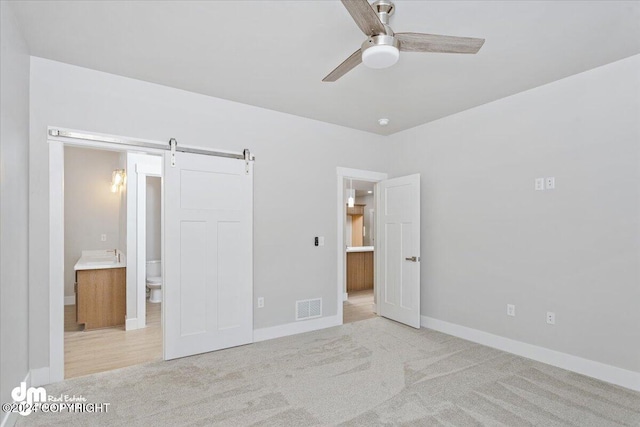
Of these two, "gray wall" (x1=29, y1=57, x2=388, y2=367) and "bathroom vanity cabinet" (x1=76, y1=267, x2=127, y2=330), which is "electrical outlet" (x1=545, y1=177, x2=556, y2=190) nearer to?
"gray wall" (x1=29, y1=57, x2=388, y2=367)

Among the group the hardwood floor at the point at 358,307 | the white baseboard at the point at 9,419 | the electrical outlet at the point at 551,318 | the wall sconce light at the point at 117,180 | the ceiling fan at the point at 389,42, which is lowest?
the hardwood floor at the point at 358,307

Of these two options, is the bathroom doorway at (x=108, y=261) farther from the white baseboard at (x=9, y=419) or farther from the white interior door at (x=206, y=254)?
the white baseboard at (x=9, y=419)

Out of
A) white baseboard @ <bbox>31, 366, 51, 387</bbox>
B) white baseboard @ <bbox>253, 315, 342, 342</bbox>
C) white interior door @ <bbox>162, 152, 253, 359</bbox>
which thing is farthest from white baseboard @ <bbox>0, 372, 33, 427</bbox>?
white baseboard @ <bbox>253, 315, 342, 342</bbox>

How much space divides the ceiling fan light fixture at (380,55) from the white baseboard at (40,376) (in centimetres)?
346

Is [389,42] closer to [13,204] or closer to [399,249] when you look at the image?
[13,204]

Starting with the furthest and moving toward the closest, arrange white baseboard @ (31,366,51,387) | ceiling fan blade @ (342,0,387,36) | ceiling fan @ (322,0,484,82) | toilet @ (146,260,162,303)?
1. toilet @ (146,260,162,303)
2. white baseboard @ (31,366,51,387)
3. ceiling fan @ (322,0,484,82)
4. ceiling fan blade @ (342,0,387,36)

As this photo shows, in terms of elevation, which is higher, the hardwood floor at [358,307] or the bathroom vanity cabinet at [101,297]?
the bathroom vanity cabinet at [101,297]

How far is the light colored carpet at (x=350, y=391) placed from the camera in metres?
2.31

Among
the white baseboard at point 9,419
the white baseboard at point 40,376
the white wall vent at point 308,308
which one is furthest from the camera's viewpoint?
the white wall vent at point 308,308

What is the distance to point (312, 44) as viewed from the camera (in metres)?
2.57

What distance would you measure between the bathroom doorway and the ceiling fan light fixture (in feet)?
8.92

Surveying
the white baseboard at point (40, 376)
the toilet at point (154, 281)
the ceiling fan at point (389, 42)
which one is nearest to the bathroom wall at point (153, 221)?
the toilet at point (154, 281)

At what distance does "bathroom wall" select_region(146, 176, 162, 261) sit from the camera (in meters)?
6.40

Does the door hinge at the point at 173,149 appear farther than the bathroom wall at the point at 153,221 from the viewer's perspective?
No
